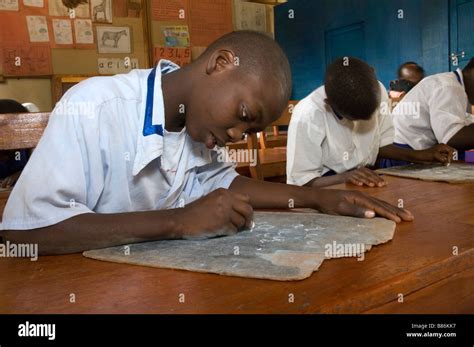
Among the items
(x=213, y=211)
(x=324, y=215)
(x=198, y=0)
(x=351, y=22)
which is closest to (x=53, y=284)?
(x=213, y=211)

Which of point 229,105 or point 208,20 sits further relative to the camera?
point 208,20

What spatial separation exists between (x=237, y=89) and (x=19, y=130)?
1.90 ft

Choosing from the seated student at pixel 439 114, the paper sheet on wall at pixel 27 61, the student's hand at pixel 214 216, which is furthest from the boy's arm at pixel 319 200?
the paper sheet on wall at pixel 27 61

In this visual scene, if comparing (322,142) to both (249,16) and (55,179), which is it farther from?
(249,16)

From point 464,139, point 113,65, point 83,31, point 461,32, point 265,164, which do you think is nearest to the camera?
point 464,139

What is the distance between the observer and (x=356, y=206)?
92 cm

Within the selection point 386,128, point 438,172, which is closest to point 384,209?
point 438,172

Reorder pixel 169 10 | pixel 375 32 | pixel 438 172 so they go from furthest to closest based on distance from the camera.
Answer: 1. pixel 375 32
2. pixel 169 10
3. pixel 438 172

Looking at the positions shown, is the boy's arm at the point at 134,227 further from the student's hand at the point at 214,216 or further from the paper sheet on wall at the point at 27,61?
the paper sheet on wall at the point at 27,61

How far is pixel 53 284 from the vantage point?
58 cm

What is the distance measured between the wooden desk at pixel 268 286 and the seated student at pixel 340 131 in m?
0.84

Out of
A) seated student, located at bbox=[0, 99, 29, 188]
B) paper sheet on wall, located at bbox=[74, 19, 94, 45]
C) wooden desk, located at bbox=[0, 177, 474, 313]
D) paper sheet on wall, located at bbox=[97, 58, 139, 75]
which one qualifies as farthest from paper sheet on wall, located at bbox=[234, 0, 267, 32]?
wooden desk, located at bbox=[0, 177, 474, 313]

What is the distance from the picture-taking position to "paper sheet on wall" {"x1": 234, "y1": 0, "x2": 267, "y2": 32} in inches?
163

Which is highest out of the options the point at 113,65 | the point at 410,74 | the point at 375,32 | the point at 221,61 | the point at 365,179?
the point at 375,32
